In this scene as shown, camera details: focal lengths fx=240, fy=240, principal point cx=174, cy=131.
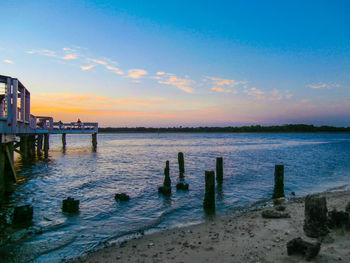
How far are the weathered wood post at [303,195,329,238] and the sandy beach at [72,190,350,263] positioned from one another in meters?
0.22

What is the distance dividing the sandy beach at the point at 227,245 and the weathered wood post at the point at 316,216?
0.72ft

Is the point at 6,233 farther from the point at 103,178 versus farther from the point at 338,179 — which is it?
the point at 338,179

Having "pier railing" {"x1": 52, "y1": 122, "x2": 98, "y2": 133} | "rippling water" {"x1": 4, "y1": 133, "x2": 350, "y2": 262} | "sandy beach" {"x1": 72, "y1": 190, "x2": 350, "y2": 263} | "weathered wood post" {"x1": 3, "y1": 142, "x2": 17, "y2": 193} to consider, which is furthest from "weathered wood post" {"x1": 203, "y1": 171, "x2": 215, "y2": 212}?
"pier railing" {"x1": 52, "y1": 122, "x2": 98, "y2": 133}

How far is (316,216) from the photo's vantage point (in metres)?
6.88

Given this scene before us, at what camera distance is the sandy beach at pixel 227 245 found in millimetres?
6039

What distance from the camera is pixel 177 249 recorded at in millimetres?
6949

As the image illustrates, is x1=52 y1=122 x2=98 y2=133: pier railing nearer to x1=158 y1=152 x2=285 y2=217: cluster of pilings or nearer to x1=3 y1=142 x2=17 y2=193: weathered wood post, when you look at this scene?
x1=3 y1=142 x2=17 y2=193: weathered wood post

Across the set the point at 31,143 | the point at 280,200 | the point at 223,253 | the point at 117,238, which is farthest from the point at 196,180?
the point at 31,143

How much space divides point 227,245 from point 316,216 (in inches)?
105

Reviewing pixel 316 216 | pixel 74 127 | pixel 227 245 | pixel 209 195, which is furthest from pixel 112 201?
pixel 74 127

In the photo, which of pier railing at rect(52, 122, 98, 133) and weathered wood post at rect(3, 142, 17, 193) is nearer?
weathered wood post at rect(3, 142, 17, 193)

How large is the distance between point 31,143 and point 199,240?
32768mm

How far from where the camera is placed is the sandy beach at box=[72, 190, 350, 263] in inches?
238

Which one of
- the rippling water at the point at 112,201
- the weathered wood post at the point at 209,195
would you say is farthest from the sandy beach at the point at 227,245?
the weathered wood post at the point at 209,195
